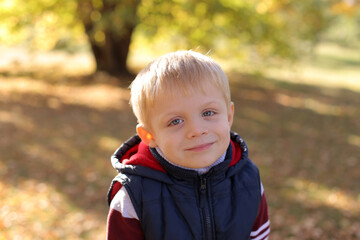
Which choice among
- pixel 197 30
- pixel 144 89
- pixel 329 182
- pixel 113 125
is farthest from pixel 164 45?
pixel 144 89

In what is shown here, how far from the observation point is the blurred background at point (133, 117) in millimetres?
5461

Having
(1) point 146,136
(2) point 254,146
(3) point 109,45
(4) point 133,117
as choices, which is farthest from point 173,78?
(3) point 109,45

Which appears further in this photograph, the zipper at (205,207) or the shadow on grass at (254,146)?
the shadow on grass at (254,146)

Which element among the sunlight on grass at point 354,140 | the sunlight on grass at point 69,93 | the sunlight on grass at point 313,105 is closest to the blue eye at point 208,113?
the sunlight on grass at point 354,140

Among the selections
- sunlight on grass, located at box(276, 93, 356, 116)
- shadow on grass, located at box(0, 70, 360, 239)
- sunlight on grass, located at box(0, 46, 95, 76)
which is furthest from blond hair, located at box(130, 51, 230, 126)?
sunlight on grass, located at box(0, 46, 95, 76)

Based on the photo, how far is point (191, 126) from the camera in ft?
5.89

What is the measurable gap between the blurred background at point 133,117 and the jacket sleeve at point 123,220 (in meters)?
3.15

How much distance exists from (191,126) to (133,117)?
8545mm

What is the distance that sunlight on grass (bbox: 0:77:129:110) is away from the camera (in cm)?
1144

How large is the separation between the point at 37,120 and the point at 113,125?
1.86 metres

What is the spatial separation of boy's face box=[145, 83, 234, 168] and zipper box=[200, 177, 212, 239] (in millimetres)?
115

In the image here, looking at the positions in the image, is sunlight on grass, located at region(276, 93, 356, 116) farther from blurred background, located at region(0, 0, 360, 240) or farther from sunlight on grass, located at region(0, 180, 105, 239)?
sunlight on grass, located at region(0, 180, 105, 239)

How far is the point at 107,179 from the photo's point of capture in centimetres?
642

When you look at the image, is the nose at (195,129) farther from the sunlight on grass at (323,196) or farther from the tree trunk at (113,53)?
the tree trunk at (113,53)
